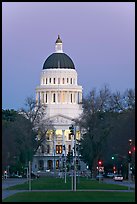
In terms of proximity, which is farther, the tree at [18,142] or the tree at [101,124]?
the tree at [18,142]

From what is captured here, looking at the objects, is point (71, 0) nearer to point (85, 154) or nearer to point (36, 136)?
point (85, 154)

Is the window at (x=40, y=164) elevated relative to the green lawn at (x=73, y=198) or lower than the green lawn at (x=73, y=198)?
elevated

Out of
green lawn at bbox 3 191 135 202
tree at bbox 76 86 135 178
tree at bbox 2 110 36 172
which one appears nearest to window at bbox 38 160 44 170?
tree at bbox 2 110 36 172

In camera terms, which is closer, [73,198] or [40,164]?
[73,198]

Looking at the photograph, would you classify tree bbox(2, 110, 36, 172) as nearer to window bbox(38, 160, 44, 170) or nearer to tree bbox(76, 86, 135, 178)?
tree bbox(76, 86, 135, 178)

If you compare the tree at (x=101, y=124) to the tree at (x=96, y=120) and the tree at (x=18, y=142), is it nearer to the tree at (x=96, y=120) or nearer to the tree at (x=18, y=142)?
the tree at (x=96, y=120)

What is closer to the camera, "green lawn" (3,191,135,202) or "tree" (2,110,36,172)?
"green lawn" (3,191,135,202)

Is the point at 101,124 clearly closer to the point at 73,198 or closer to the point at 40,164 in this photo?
the point at 73,198

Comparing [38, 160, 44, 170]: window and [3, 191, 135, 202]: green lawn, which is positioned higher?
[38, 160, 44, 170]: window

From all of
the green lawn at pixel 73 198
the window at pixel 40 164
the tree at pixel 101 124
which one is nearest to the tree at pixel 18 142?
the tree at pixel 101 124

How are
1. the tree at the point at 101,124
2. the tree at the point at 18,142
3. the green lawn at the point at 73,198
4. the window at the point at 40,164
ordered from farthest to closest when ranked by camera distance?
the window at the point at 40,164, the tree at the point at 18,142, the tree at the point at 101,124, the green lawn at the point at 73,198

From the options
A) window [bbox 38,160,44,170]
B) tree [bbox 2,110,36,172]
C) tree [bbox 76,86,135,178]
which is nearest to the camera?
tree [bbox 76,86,135,178]

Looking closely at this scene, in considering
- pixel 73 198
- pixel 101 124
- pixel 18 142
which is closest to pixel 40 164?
pixel 18 142

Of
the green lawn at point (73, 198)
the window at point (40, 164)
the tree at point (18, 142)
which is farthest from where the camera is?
the window at point (40, 164)
